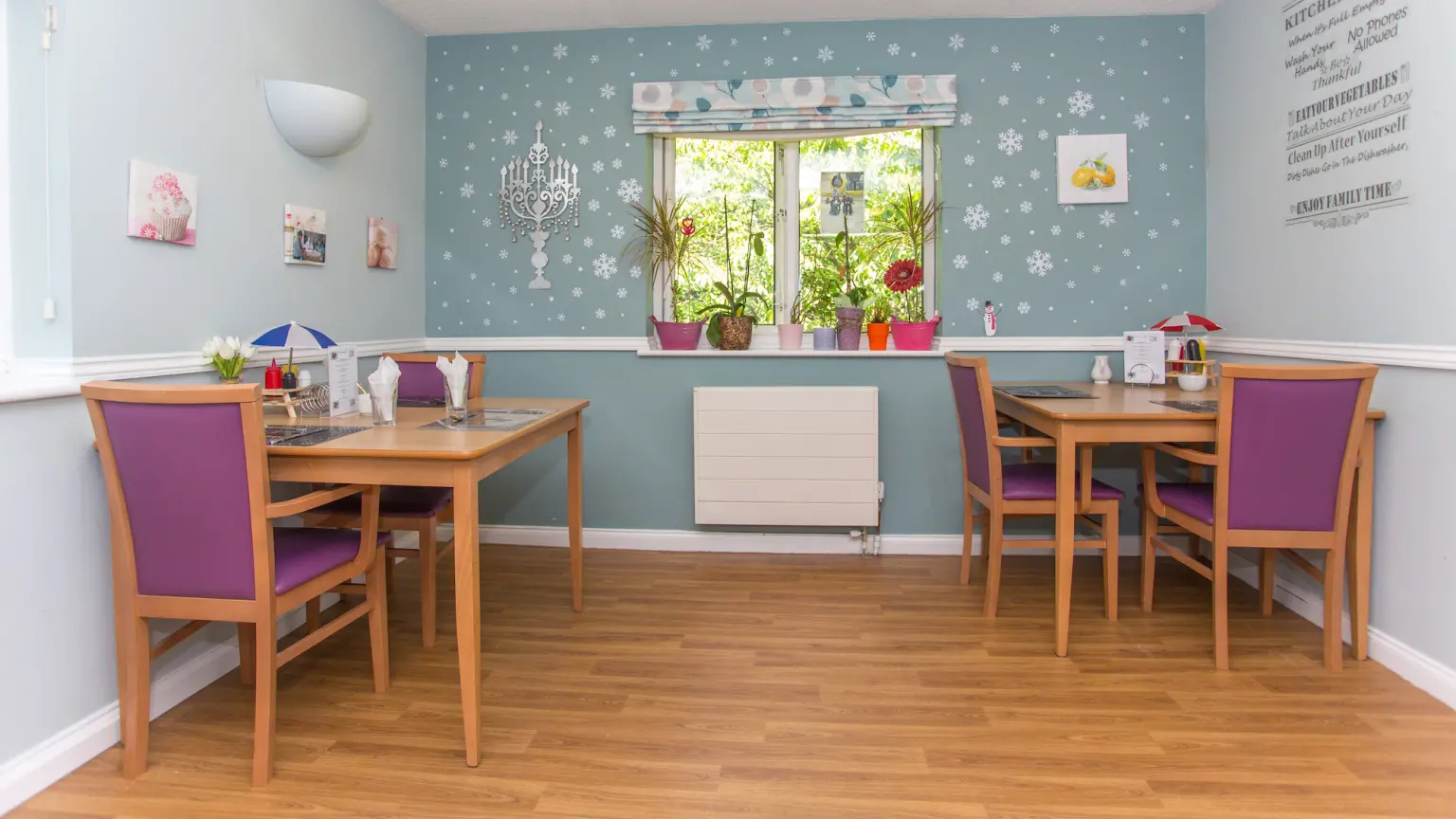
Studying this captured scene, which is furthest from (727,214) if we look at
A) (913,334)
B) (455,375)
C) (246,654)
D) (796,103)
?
(246,654)

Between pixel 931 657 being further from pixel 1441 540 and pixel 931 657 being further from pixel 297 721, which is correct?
pixel 297 721

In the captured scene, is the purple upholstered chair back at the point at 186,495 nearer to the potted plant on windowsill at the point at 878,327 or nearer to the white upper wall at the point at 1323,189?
the potted plant on windowsill at the point at 878,327

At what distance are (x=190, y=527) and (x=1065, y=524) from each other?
92.0 inches

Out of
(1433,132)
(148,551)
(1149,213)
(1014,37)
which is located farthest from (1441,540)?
(148,551)

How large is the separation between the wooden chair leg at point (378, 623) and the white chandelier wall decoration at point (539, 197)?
1879mm

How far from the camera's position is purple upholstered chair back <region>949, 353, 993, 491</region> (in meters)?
2.95

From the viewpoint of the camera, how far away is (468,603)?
2.06 meters

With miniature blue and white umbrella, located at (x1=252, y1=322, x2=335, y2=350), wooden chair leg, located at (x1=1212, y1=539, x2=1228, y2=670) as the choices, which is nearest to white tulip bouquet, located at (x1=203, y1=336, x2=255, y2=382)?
miniature blue and white umbrella, located at (x1=252, y1=322, x2=335, y2=350)

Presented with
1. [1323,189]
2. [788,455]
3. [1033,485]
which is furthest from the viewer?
[788,455]

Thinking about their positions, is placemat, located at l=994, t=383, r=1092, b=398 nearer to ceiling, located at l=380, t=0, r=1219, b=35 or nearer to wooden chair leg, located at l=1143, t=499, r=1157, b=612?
wooden chair leg, located at l=1143, t=499, r=1157, b=612

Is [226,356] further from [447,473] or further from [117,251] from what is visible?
[447,473]

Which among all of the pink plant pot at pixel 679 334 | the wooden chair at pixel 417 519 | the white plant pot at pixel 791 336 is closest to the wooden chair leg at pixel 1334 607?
the white plant pot at pixel 791 336

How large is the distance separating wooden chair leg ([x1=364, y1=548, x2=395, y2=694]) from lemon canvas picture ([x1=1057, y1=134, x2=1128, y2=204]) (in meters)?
3.03

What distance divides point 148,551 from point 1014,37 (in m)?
3.59
